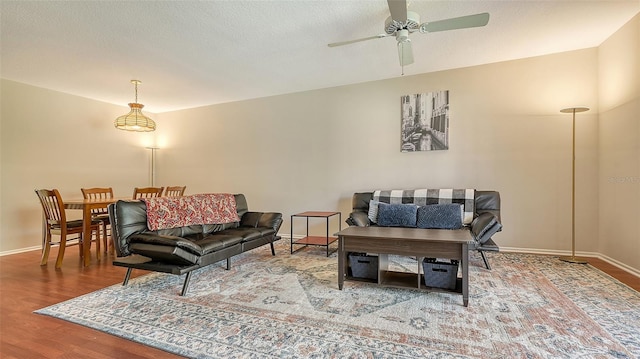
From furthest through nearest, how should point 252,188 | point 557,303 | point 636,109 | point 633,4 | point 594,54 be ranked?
point 252,188 < point 594,54 < point 636,109 < point 633,4 < point 557,303

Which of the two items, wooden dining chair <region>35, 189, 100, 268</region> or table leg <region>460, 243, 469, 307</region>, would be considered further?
wooden dining chair <region>35, 189, 100, 268</region>

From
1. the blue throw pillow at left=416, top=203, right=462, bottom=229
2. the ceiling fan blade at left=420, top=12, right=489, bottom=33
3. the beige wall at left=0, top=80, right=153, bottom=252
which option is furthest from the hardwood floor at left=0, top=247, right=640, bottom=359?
the ceiling fan blade at left=420, top=12, right=489, bottom=33

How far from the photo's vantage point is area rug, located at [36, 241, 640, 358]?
1857mm

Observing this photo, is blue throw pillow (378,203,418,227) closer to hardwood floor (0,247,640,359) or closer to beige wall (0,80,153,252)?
hardwood floor (0,247,640,359)

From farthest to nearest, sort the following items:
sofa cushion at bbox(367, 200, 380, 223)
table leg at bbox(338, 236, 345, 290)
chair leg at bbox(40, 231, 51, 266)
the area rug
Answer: sofa cushion at bbox(367, 200, 380, 223) < chair leg at bbox(40, 231, 51, 266) < table leg at bbox(338, 236, 345, 290) < the area rug

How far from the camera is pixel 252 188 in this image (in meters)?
5.86

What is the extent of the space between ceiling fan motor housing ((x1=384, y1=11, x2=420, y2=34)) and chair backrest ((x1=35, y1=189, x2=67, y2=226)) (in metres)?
4.16

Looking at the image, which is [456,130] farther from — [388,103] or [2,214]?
[2,214]

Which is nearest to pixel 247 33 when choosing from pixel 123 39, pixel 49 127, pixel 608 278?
pixel 123 39

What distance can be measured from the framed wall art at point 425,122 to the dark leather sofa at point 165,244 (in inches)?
106

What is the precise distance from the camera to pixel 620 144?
3.43 meters

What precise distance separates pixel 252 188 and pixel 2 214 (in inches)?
145

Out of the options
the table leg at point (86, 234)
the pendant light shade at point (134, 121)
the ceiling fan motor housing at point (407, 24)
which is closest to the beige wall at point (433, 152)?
the pendant light shade at point (134, 121)

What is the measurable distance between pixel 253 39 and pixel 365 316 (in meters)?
3.05
